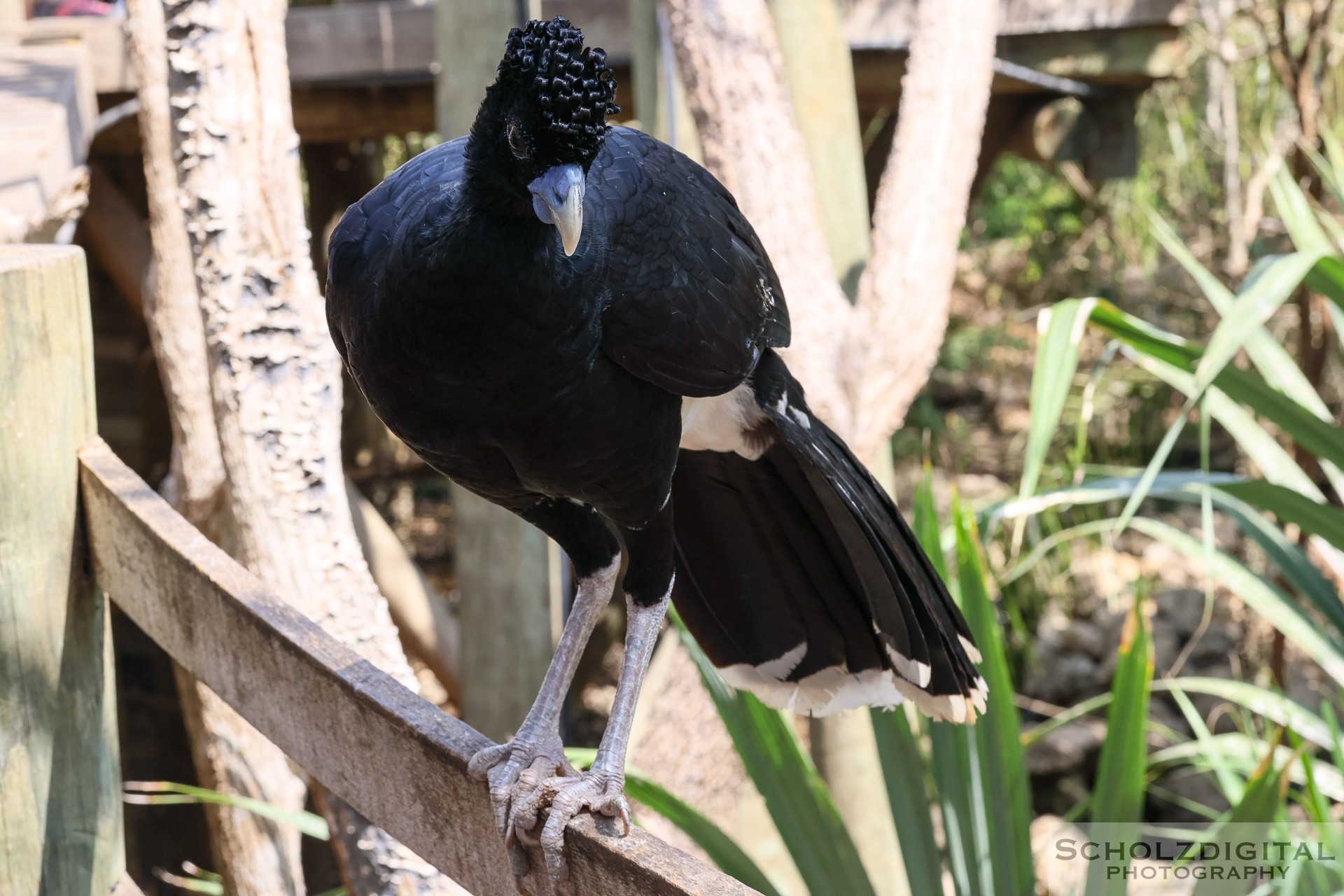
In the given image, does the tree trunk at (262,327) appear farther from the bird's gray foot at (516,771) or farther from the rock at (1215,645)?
the rock at (1215,645)

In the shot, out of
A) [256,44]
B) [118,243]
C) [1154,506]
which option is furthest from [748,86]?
[1154,506]

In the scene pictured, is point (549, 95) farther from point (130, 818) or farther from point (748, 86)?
point (130, 818)

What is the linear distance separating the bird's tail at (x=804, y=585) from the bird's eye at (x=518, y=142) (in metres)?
0.78

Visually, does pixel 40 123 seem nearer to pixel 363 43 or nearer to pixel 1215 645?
pixel 363 43

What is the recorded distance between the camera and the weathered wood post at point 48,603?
167cm

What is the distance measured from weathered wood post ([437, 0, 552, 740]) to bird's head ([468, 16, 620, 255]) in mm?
2172

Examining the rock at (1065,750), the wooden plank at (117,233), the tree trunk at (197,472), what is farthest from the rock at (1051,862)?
the wooden plank at (117,233)

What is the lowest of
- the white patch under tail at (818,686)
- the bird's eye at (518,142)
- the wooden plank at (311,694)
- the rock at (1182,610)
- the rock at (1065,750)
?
the rock at (1065,750)

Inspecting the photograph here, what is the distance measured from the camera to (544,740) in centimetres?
183

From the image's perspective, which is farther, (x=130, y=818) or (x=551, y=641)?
(x=130, y=818)

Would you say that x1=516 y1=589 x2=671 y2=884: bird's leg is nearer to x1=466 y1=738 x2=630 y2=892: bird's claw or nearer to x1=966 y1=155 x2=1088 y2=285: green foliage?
x1=466 y1=738 x2=630 y2=892: bird's claw

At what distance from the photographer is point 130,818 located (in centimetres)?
582

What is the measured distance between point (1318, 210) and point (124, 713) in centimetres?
557

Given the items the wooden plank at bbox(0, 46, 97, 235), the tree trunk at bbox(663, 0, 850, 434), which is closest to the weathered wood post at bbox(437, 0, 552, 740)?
the tree trunk at bbox(663, 0, 850, 434)
